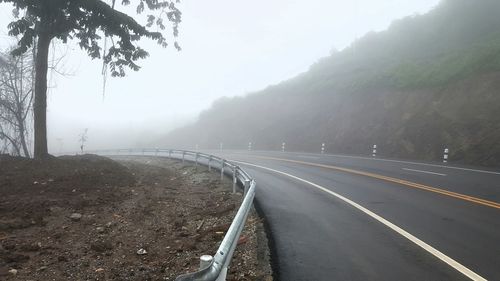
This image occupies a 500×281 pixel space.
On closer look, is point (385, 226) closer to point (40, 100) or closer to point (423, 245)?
point (423, 245)

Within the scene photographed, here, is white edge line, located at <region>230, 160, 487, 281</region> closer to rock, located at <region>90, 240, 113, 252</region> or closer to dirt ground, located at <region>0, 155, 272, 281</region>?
dirt ground, located at <region>0, 155, 272, 281</region>

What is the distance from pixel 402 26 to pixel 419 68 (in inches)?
593

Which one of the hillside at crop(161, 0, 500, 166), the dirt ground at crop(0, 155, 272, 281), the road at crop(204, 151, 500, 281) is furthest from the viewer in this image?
the hillside at crop(161, 0, 500, 166)

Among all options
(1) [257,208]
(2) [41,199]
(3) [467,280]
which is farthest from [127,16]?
(3) [467,280]

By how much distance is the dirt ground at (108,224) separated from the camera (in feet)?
23.5

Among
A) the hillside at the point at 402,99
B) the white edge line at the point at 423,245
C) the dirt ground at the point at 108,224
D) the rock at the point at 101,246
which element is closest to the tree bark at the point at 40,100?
the dirt ground at the point at 108,224

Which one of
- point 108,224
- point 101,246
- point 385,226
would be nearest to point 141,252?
point 101,246

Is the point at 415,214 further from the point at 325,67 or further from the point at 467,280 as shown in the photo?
the point at 325,67

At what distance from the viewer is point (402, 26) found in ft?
146

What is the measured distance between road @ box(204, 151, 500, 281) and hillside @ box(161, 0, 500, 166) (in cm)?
832

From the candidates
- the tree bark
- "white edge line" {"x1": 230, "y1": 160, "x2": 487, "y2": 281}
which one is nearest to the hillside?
"white edge line" {"x1": 230, "y1": 160, "x2": 487, "y2": 281}

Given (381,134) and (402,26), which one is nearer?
(381,134)

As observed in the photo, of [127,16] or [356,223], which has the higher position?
[127,16]

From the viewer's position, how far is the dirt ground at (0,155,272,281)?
7.17 m
